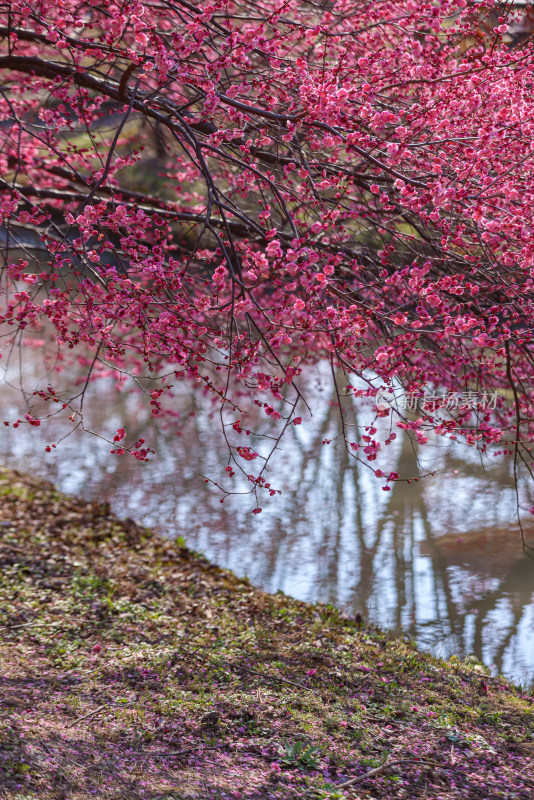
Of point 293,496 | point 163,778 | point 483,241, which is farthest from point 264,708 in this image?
point 293,496

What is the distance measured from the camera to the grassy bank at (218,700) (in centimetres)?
349

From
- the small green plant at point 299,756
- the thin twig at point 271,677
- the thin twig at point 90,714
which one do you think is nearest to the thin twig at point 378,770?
the small green plant at point 299,756

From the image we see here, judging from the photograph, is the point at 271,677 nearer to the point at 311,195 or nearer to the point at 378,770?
the point at 378,770

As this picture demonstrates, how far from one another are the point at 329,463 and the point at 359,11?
6100mm

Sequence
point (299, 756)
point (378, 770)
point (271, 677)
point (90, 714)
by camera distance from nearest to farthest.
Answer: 1. point (378, 770)
2. point (299, 756)
3. point (90, 714)
4. point (271, 677)

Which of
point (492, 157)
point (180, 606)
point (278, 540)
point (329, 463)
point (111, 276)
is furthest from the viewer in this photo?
point (329, 463)

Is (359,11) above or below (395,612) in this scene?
above

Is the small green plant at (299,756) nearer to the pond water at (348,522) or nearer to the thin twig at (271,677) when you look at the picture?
the thin twig at (271,677)

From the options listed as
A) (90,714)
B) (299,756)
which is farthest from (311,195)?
(90,714)

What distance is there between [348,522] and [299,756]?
477 cm

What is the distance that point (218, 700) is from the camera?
435 cm

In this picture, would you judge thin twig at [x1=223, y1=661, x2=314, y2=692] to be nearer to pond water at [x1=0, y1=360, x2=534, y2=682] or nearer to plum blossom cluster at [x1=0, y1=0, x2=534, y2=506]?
plum blossom cluster at [x1=0, y1=0, x2=534, y2=506]

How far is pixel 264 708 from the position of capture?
4.27m

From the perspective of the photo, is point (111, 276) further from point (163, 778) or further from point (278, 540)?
point (278, 540)
